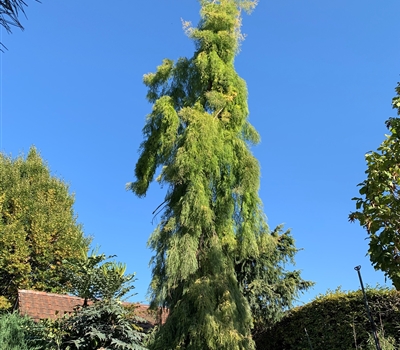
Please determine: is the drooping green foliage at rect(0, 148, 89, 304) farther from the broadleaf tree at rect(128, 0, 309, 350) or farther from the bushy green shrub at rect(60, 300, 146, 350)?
the broadleaf tree at rect(128, 0, 309, 350)

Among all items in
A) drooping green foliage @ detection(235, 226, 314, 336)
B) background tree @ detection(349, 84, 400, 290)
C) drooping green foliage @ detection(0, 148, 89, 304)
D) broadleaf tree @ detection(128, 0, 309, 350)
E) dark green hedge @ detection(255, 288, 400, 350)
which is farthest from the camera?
drooping green foliage @ detection(0, 148, 89, 304)

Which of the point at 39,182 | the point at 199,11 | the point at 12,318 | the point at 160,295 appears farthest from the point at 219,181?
the point at 39,182

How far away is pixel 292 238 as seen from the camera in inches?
416

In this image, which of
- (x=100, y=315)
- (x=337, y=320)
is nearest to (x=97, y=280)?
(x=100, y=315)

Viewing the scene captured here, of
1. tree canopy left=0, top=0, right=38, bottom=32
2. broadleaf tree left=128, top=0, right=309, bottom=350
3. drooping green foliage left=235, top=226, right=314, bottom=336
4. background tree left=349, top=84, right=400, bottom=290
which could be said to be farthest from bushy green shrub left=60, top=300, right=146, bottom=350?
tree canopy left=0, top=0, right=38, bottom=32

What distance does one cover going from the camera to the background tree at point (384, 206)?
132 inches

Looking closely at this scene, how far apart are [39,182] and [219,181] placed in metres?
11.6

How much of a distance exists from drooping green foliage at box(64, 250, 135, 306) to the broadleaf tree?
660 mm

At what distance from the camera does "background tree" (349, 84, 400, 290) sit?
3365mm

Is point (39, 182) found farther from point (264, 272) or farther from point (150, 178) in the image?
point (264, 272)

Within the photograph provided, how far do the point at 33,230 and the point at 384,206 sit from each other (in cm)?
1366

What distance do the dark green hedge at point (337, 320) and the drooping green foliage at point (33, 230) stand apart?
772 cm

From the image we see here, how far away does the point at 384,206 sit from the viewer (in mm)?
3615

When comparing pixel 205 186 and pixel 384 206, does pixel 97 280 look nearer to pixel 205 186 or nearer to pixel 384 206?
pixel 205 186
